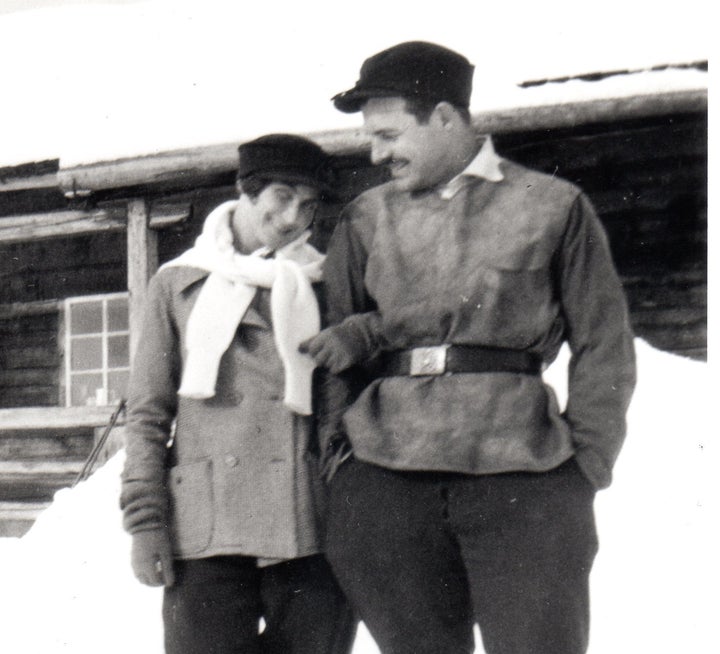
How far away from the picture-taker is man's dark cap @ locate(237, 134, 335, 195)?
8.04ft

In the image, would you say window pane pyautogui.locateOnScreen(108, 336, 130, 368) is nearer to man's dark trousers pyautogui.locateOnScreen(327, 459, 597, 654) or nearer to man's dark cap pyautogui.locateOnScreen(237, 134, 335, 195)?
man's dark cap pyautogui.locateOnScreen(237, 134, 335, 195)

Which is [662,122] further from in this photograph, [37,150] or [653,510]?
[37,150]

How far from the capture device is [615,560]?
14.0ft

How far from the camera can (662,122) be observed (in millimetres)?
5723

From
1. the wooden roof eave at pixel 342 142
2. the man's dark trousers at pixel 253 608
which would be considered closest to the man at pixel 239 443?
the man's dark trousers at pixel 253 608

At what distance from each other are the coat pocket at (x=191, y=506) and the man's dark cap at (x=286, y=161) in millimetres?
644

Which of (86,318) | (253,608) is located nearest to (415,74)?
(253,608)

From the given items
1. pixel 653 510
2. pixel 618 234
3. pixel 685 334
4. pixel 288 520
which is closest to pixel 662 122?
pixel 618 234

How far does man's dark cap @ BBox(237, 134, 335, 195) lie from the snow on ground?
185cm

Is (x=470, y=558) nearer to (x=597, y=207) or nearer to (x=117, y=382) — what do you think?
(x=597, y=207)

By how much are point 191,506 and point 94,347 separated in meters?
6.79

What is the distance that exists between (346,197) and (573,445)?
4.50 metres

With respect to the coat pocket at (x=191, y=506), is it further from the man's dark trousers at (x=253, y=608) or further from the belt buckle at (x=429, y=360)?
the belt buckle at (x=429, y=360)

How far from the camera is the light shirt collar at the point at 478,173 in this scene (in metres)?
2.27
